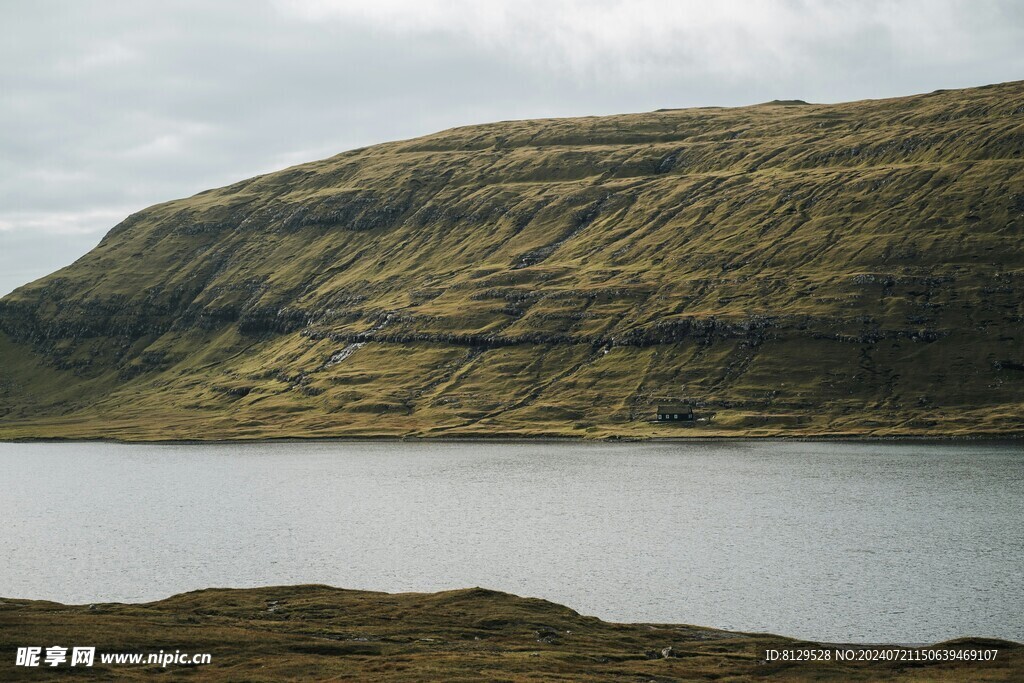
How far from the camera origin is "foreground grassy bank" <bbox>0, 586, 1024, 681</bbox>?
5662 centimetres

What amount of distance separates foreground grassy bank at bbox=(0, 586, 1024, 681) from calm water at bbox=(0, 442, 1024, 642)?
379 inches

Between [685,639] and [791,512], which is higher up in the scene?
[791,512]

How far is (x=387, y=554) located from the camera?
110 m

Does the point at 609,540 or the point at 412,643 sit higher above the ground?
the point at 609,540

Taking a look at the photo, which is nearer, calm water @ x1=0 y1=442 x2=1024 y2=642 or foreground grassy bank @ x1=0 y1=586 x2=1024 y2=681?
foreground grassy bank @ x1=0 y1=586 x2=1024 y2=681

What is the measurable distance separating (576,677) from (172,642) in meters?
24.6

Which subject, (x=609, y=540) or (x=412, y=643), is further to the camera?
(x=609, y=540)

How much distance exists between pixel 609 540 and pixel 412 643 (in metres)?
51.4

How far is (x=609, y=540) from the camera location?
376 ft

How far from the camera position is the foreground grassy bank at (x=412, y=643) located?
186ft

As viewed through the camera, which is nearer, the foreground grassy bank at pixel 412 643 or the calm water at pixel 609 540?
the foreground grassy bank at pixel 412 643

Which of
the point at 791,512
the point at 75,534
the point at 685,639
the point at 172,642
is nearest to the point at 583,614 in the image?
the point at 685,639

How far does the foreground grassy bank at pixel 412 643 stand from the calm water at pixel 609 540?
964 cm

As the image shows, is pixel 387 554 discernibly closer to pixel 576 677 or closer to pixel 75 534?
pixel 75 534
